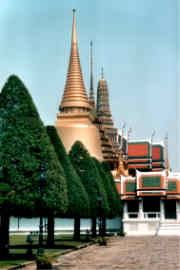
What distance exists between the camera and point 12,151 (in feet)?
76.2

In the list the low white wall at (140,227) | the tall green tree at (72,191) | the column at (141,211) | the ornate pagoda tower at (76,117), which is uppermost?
the ornate pagoda tower at (76,117)

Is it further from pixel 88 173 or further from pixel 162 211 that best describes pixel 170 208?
pixel 88 173

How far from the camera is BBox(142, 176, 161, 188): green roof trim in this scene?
202 feet

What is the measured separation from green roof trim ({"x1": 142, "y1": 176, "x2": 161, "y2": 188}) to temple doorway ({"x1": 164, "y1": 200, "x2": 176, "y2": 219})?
5424mm

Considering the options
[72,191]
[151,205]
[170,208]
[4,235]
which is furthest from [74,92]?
[4,235]

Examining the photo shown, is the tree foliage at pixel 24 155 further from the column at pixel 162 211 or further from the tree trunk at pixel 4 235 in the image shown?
the column at pixel 162 211

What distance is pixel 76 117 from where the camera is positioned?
86.8 meters

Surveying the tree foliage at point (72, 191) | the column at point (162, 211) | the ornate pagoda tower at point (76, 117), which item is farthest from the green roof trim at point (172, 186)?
the tree foliage at point (72, 191)

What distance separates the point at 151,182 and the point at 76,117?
2868 centimetres

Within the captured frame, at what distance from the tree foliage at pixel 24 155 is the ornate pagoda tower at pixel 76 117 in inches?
2348

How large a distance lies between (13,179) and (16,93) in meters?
4.35

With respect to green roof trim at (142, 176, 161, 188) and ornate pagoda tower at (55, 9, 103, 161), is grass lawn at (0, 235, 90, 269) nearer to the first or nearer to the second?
green roof trim at (142, 176, 161, 188)

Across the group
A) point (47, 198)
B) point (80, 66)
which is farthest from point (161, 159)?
point (47, 198)

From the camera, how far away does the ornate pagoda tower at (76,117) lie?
84.7 meters
